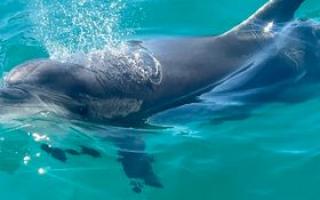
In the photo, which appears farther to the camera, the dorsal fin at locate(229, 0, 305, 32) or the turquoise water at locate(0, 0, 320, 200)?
the dorsal fin at locate(229, 0, 305, 32)

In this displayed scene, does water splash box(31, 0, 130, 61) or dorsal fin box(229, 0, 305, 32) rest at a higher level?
water splash box(31, 0, 130, 61)

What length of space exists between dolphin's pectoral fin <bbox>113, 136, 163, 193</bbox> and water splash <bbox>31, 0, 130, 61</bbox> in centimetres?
186

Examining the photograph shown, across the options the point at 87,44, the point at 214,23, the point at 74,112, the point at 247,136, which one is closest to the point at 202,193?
the point at 247,136

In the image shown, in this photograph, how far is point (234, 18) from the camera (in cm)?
1246

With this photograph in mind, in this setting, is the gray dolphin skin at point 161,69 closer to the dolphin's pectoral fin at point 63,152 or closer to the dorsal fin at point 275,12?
the dorsal fin at point 275,12

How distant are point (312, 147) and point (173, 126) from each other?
174 centimetres

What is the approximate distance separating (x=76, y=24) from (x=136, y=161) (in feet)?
15.9

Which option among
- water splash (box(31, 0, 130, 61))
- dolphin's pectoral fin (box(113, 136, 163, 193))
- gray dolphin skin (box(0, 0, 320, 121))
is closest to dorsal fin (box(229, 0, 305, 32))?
gray dolphin skin (box(0, 0, 320, 121))

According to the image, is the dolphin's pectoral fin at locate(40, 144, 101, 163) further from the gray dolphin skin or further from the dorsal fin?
the dorsal fin

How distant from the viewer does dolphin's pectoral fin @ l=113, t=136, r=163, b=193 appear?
792cm

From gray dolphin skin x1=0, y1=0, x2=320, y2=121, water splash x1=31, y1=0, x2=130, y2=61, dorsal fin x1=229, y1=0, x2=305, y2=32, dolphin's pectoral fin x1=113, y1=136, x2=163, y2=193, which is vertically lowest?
dolphin's pectoral fin x1=113, y1=136, x2=163, y2=193

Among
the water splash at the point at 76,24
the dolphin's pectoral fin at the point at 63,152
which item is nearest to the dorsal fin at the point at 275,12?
the water splash at the point at 76,24

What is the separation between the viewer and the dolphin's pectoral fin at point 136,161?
792 centimetres

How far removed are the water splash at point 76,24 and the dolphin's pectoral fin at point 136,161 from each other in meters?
Answer: 1.86
